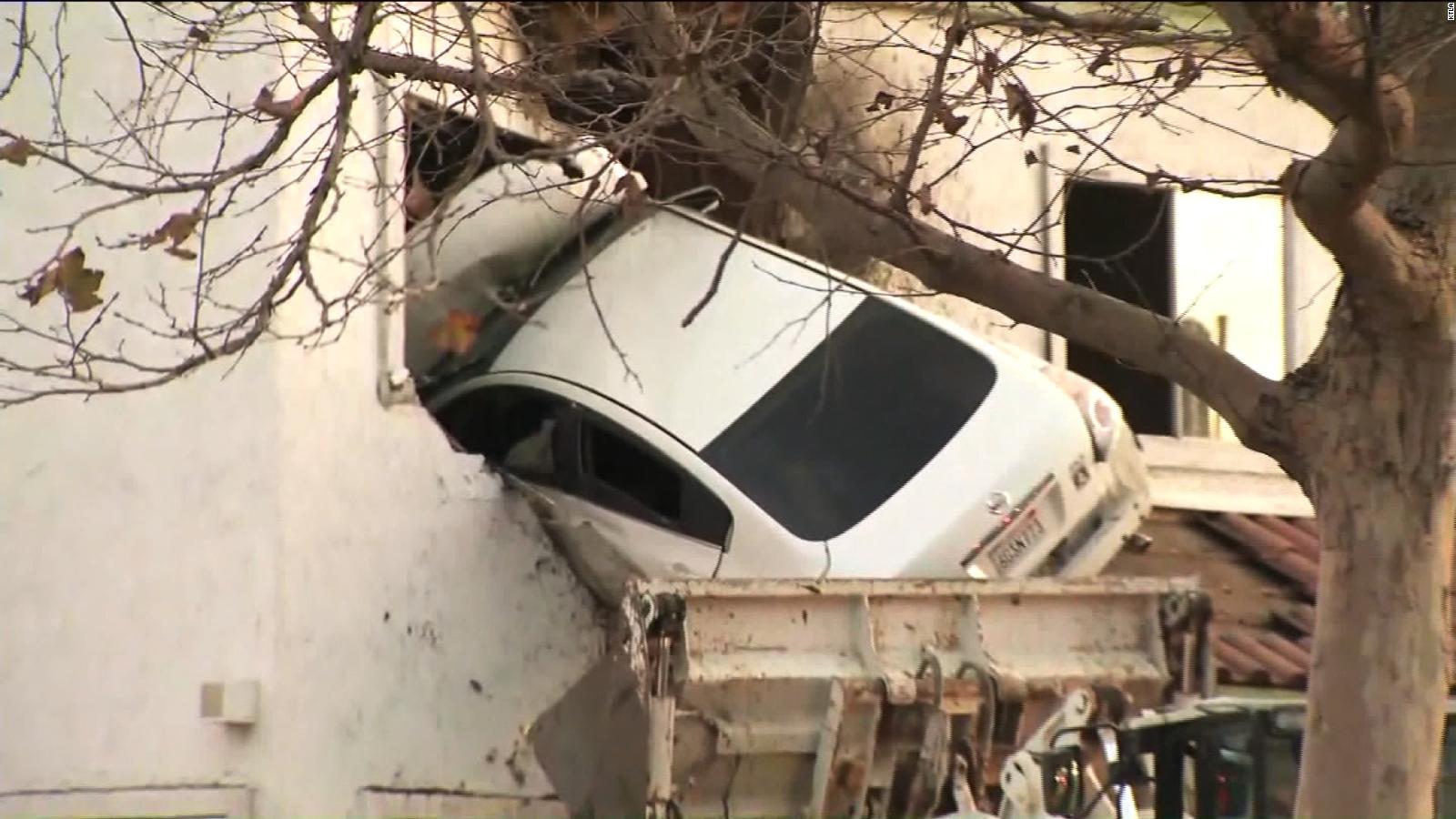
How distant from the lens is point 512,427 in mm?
11375

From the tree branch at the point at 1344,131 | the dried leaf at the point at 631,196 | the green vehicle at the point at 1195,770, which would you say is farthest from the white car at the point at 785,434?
the tree branch at the point at 1344,131

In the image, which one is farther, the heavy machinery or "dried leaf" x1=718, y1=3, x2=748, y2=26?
the heavy machinery

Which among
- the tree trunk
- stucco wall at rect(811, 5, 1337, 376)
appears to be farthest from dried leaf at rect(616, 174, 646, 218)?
stucco wall at rect(811, 5, 1337, 376)

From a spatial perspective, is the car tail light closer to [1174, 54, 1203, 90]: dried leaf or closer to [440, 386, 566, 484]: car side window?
[440, 386, 566, 484]: car side window

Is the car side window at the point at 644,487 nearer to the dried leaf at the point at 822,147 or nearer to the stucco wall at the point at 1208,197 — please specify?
the dried leaf at the point at 822,147

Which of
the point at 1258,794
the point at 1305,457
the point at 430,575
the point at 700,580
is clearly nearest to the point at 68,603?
the point at 430,575

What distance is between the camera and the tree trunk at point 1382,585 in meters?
5.55

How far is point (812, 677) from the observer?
909 centimetres

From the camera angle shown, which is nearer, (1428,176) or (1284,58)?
(1284,58)

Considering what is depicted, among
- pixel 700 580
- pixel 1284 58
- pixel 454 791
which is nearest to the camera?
pixel 1284 58

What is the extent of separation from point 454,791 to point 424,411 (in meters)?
1.88

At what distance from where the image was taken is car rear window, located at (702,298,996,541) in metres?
10.1

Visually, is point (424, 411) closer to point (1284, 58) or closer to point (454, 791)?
point (454, 791)

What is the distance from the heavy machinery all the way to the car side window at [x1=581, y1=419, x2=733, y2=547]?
1.02 m
